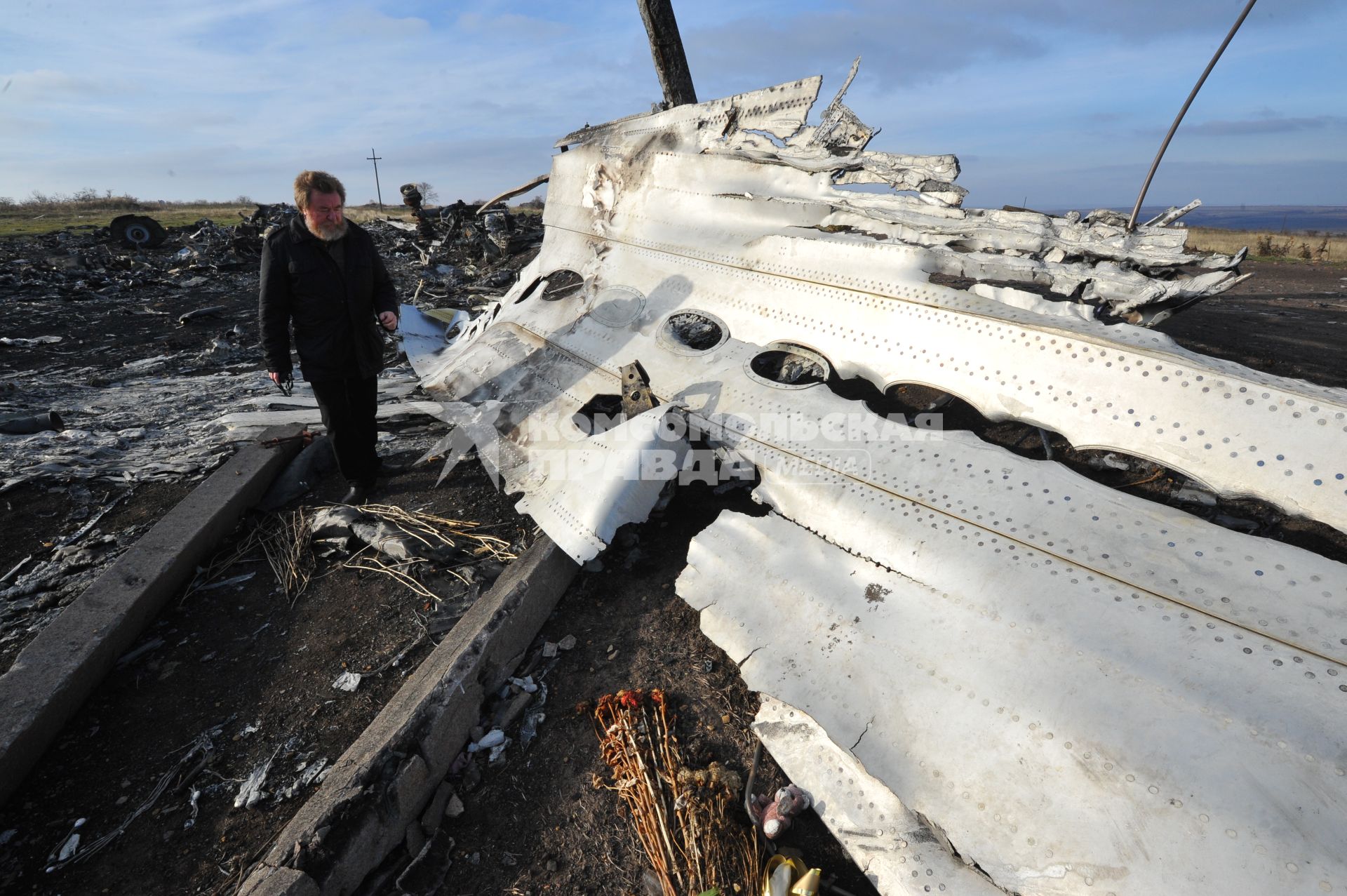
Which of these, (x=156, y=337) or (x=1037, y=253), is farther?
(x=156, y=337)

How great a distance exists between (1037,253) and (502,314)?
4997 millimetres

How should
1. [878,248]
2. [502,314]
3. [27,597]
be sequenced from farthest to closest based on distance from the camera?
[502,314]
[878,248]
[27,597]

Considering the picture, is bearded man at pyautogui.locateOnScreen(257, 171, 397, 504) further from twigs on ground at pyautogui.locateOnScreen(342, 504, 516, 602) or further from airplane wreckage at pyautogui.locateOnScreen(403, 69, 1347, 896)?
airplane wreckage at pyautogui.locateOnScreen(403, 69, 1347, 896)

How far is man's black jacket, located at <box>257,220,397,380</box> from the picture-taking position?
146 inches

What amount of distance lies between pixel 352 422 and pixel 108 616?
170cm

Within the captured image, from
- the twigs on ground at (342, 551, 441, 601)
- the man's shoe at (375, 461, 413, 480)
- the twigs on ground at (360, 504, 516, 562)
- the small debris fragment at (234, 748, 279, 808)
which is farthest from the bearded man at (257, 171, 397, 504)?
the small debris fragment at (234, 748, 279, 808)

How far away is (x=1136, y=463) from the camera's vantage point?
4141 millimetres

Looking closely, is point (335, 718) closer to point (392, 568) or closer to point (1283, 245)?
point (392, 568)

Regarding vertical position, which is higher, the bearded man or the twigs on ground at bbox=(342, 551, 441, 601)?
the bearded man

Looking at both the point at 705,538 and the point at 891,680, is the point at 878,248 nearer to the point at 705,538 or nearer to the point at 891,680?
the point at 705,538

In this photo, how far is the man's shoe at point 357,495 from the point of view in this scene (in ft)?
14.6

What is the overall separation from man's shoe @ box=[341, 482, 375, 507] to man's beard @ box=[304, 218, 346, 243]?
1739 mm

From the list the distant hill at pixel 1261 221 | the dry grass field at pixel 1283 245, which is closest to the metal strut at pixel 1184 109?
the distant hill at pixel 1261 221

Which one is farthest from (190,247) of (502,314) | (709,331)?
(709,331)
